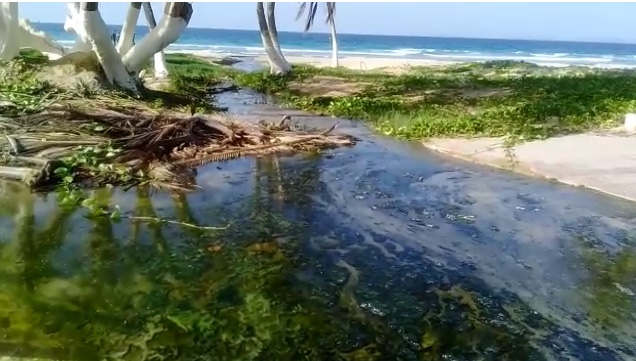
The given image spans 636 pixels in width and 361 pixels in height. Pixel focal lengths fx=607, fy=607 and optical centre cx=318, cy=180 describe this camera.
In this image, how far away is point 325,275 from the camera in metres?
4.62

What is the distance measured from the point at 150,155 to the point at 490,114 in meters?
6.82

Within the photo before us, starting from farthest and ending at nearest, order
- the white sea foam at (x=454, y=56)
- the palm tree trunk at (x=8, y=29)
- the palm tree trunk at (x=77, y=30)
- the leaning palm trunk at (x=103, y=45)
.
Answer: the white sea foam at (x=454, y=56) → the palm tree trunk at (x=8, y=29) → the palm tree trunk at (x=77, y=30) → the leaning palm trunk at (x=103, y=45)

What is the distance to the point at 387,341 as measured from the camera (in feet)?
12.0

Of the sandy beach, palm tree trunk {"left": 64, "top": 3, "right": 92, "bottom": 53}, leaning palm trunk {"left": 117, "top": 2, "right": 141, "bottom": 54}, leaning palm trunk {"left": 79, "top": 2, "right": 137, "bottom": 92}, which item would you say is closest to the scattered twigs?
leaning palm trunk {"left": 79, "top": 2, "right": 137, "bottom": 92}

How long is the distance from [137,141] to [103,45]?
4.97 m

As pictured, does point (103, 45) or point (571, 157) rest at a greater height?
point (103, 45)

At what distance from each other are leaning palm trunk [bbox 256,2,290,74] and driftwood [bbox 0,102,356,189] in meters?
11.4

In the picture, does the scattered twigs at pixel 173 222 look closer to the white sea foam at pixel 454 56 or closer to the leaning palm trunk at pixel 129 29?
the leaning palm trunk at pixel 129 29

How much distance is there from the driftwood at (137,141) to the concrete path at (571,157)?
2141 mm

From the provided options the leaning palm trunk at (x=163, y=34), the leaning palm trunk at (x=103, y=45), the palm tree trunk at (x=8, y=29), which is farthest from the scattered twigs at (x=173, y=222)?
the palm tree trunk at (x=8, y=29)

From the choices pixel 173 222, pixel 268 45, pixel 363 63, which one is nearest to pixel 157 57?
pixel 268 45

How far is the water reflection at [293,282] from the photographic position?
3.58 m

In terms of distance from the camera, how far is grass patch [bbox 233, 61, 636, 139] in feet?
35.7

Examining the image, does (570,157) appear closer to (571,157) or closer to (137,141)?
(571,157)
